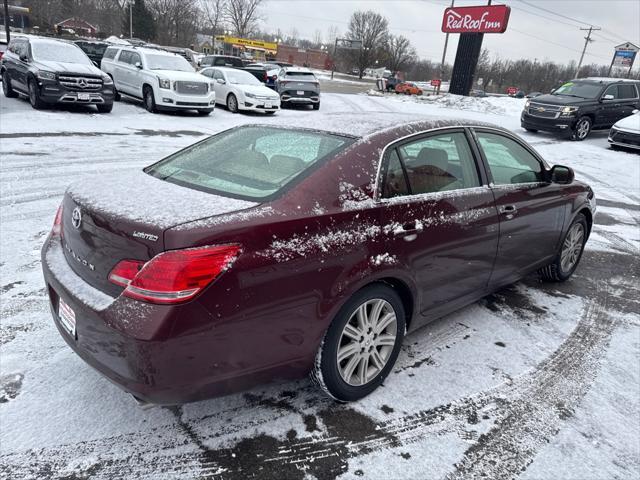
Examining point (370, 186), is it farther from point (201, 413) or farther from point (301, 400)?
point (201, 413)

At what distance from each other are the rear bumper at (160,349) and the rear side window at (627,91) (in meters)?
17.9

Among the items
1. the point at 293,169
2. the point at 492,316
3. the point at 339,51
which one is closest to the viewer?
the point at 293,169

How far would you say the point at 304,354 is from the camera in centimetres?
241

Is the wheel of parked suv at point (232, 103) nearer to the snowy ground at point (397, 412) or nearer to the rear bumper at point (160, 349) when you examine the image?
the snowy ground at point (397, 412)

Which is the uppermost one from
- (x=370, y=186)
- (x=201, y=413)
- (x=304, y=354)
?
(x=370, y=186)

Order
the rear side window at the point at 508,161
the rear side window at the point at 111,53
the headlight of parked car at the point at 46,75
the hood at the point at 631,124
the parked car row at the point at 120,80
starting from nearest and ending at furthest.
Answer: the rear side window at the point at 508,161 < the headlight of parked car at the point at 46,75 < the parked car row at the point at 120,80 < the hood at the point at 631,124 < the rear side window at the point at 111,53

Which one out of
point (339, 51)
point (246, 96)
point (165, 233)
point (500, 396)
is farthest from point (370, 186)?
point (339, 51)

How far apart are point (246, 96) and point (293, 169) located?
14271mm

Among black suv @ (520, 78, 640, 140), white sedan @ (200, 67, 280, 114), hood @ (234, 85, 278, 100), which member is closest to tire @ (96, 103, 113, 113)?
white sedan @ (200, 67, 280, 114)

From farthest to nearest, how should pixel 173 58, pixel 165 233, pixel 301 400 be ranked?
pixel 173 58, pixel 301 400, pixel 165 233

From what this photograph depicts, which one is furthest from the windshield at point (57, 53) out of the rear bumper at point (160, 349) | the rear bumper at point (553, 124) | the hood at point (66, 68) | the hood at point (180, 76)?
the rear bumper at point (553, 124)

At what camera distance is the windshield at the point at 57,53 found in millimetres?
12281

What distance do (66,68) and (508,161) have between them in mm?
11862

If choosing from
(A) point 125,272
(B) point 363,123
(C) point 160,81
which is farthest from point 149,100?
(A) point 125,272
